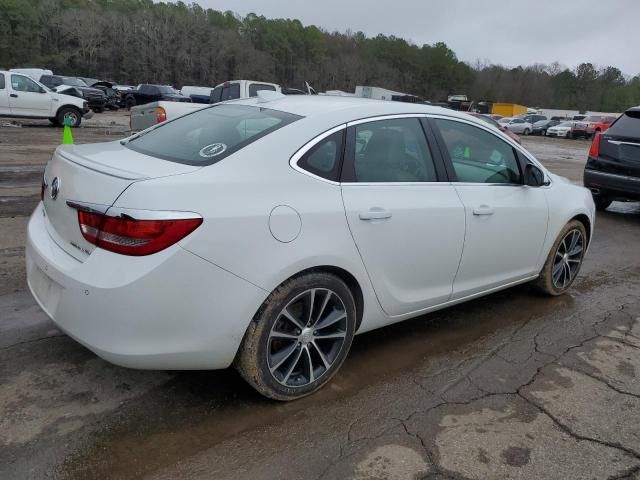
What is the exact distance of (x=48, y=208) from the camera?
2.94 metres

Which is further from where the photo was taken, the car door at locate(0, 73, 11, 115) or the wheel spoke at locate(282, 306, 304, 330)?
the car door at locate(0, 73, 11, 115)

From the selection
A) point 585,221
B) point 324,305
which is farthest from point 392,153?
point 585,221

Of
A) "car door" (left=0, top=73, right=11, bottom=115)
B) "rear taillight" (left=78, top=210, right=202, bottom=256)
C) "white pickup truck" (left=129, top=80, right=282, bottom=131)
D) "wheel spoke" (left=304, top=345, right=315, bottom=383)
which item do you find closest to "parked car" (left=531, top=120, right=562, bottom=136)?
"white pickup truck" (left=129, top=80, right=282, bottom=131)

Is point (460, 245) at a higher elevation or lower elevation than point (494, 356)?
higher

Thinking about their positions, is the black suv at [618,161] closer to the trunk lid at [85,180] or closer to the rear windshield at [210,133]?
the rear windshield at [210,133]

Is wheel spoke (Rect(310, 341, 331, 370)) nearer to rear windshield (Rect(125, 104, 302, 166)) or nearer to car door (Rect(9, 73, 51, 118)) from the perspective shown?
rear windshield (Rect(125, 104, 302, 166))

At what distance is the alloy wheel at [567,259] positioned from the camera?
4.68 metres

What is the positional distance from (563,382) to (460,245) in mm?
1037

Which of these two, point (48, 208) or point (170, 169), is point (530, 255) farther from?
point (48, 208)

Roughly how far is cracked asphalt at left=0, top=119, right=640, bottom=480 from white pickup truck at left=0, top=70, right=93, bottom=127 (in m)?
15.2

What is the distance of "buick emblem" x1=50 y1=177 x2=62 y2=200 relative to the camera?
110 inches

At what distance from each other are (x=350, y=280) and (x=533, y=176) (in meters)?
2.01

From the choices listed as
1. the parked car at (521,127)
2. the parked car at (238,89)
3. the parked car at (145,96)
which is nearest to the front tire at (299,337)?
the parked car at (238,89)

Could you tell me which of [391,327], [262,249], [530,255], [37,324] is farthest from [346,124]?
→ [37,324]
